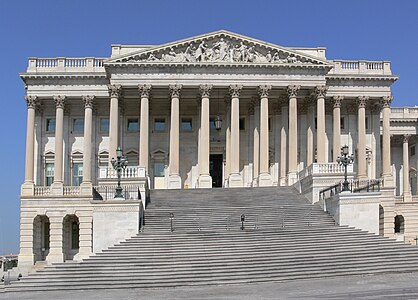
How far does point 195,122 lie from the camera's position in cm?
6256

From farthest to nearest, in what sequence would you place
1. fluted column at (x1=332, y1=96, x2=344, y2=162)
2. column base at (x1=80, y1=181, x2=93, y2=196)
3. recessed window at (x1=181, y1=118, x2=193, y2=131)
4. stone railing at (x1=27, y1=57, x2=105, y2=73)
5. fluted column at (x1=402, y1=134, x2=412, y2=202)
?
fluted column at (x1=402, y1=134, x2=412, y2=202), recessed window at (x1=181, y1=118, x2=193, y2=131), stone railing at (x1=27, y1=57, x2=105, y2=73), fluted column at (x1=332, y1=96, x2=344, y2=162), column base at (x1=80, y1=181, x2=93, y2=196)

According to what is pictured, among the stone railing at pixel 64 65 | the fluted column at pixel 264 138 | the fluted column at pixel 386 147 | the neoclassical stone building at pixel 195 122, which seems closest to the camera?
the fluted column at pixel 264 138

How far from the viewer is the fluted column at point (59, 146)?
57.9m

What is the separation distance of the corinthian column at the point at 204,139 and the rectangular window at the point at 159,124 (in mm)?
7303

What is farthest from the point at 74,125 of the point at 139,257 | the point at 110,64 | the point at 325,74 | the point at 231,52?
the point at 139,257

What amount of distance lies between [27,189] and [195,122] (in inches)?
641

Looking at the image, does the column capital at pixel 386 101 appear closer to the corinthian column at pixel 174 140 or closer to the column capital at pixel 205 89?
the column capital at pixel 205 89

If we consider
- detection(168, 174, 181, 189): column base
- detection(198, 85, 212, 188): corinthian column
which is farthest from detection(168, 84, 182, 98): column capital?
detection(168, 174, 181, 189): column base

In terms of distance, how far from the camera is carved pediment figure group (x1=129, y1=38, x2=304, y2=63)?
56625mm

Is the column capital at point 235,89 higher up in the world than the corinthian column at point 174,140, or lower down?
higher up

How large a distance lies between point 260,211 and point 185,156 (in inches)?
792

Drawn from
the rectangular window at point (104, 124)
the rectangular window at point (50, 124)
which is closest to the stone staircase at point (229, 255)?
the rectangular window at point (104, 124)

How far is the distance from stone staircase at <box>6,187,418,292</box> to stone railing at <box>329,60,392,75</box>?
22.9m

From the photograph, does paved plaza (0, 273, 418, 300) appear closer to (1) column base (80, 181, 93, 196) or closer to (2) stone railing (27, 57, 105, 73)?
(1) column base (80, 181, 93, 196)
